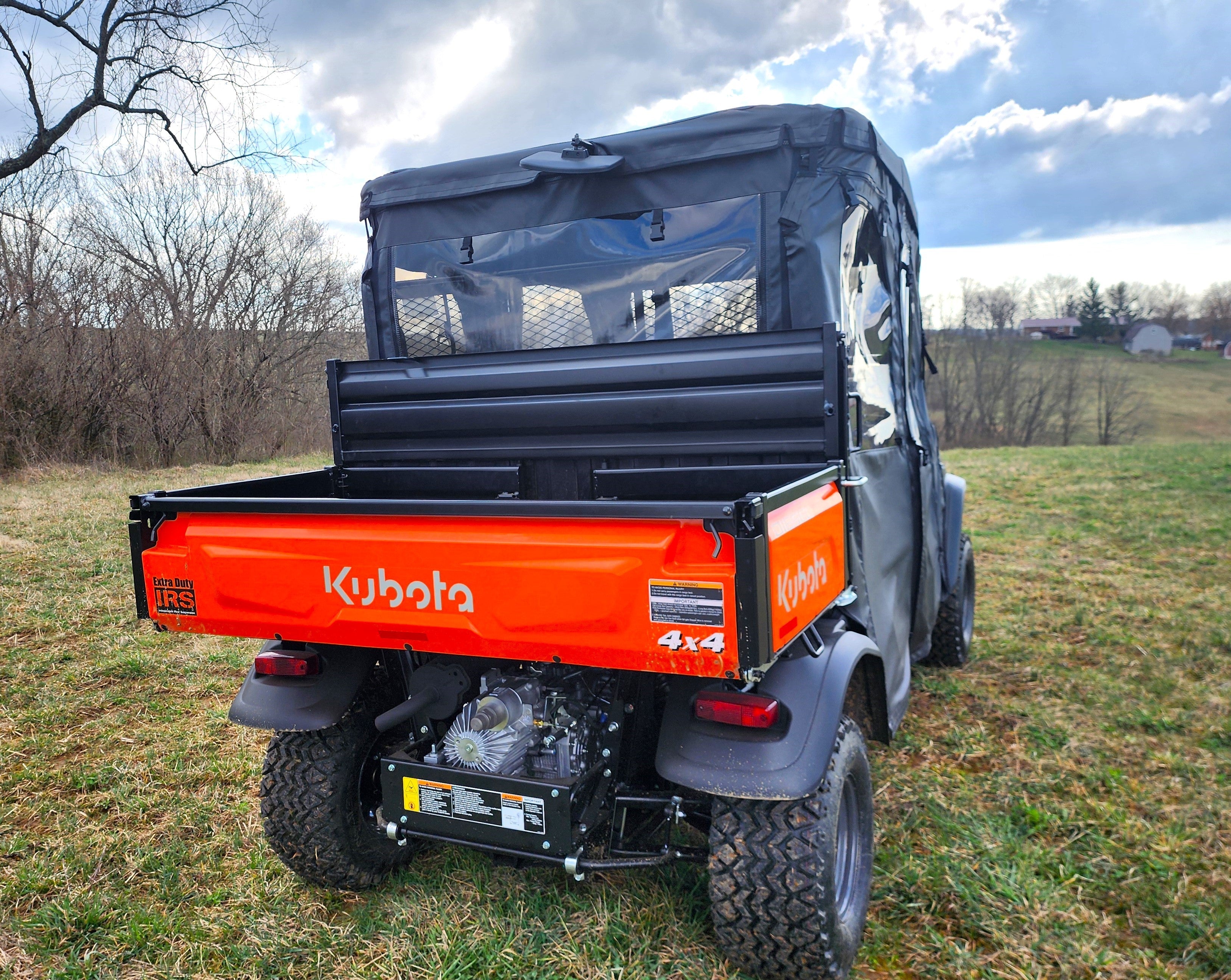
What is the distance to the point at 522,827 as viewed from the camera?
2.15m

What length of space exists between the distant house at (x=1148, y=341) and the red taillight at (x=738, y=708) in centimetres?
5556

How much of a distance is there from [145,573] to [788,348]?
1.96 m

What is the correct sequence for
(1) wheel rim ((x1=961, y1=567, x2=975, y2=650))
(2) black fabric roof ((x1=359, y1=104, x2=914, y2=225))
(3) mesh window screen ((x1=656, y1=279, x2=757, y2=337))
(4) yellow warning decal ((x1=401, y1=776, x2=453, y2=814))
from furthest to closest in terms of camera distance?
(1) wheel rim ((x1=961, y1=567, x2=975, y2=650)), (3) mesh window screen ((x1=656, y1=279, x2=757, y2=337)), (2) black fabric roof ((x1=359, y1=104, x2=914, y2=225)), (4) yellow warning decal ((x1=401, y1=776, x2=453, y2=814))

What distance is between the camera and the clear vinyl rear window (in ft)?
9.82

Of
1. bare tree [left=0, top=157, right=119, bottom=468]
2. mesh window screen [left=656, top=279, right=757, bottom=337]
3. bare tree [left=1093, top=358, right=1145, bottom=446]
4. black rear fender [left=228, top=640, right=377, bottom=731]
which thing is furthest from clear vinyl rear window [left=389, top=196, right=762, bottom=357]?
bare tree [left=1093, top=358, right=1145, bottom=446]

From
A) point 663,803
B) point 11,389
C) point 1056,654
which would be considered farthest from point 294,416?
point 663,803

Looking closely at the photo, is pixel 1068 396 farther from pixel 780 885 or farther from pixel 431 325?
pixel 780 885

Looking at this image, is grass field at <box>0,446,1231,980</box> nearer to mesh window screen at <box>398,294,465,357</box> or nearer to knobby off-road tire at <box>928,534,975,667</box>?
knobby off-road tire at <box>928,534,975,667</box>

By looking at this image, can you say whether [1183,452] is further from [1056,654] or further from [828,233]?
[828,233]

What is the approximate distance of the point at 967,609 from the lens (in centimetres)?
495

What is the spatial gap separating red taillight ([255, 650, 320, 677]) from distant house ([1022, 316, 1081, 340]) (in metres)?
58.5

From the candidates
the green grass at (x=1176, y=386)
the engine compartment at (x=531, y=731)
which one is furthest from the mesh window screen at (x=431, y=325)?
the green grass at (x=1176, y=386)

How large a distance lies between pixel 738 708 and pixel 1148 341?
58471 mm

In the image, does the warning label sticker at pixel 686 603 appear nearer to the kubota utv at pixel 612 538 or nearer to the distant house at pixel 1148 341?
the kubota utv at pixel 612 538
